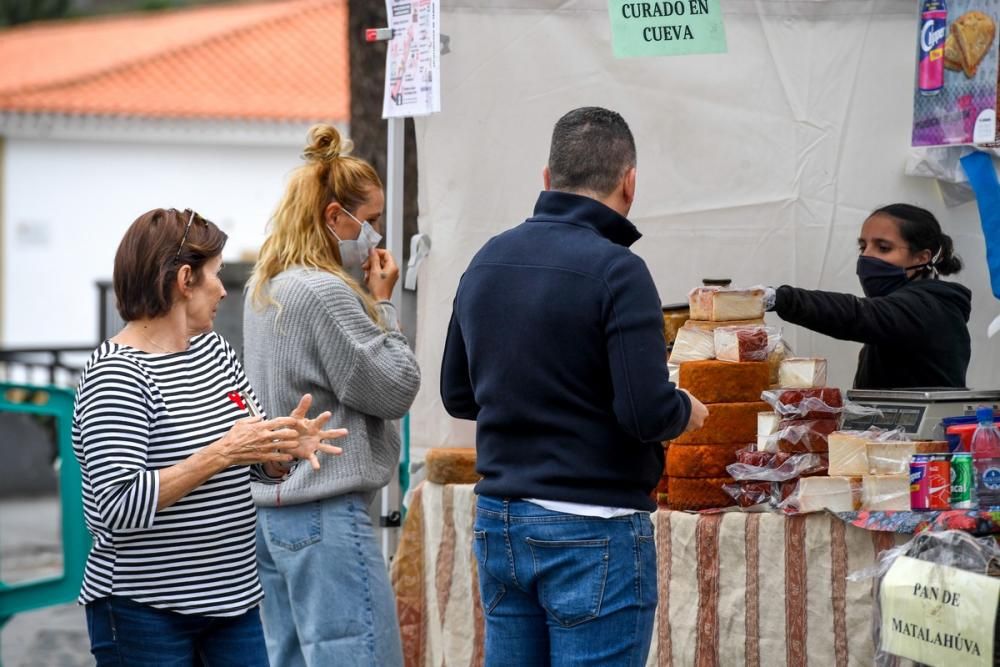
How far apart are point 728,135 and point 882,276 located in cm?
67

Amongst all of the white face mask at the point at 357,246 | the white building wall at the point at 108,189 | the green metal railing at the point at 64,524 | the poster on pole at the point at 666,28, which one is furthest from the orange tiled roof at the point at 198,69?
the white face mask at the point at 357,246

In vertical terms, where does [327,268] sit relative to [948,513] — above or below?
above

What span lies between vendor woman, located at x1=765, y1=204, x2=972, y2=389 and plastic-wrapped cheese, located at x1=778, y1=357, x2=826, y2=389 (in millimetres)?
116

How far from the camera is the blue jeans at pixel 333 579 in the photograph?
350 cm

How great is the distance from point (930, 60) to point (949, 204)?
0.50 m

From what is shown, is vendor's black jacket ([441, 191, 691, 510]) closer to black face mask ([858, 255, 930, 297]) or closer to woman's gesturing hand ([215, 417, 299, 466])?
woman's gesturing hand ([215, 417, 299, 466])

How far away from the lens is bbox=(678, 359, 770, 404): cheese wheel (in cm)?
375

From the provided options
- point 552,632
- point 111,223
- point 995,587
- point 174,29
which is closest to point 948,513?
point 995,587

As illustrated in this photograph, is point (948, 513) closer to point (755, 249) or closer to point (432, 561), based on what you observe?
point (755, 249)

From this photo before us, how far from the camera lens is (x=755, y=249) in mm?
4359

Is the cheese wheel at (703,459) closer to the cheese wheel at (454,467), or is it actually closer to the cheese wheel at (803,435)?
the cheese wheel at (803,435)

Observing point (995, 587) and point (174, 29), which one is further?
point (174, 29)

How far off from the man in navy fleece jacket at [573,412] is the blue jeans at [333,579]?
65 cm

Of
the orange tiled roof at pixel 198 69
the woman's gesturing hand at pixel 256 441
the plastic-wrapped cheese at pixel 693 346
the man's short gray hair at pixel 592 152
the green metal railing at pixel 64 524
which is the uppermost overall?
the orange tiled roof at pixel 198 69
